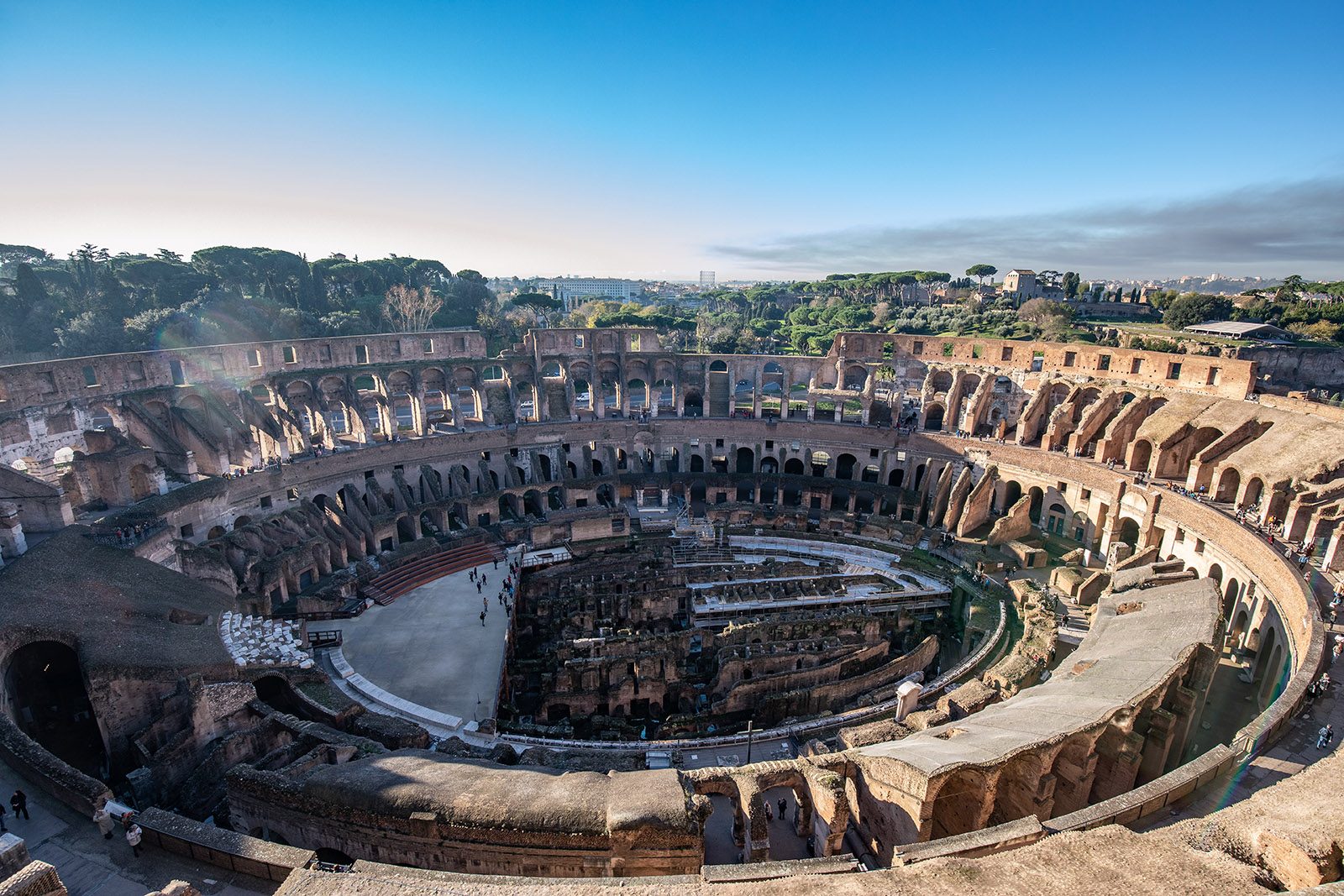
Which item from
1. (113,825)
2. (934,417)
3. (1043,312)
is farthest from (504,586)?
(1043,312)

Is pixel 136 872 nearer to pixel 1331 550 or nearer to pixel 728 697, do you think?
pixel 728 697

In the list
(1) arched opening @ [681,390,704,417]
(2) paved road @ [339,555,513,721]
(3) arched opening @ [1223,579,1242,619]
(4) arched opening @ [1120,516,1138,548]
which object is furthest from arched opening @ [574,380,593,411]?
(3) arched opening @ [1223,579,1242,619]

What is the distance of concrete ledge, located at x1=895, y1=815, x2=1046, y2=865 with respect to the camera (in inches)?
344

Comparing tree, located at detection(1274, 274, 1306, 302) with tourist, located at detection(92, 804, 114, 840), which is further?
tree, located at detection(1274, 274, 1306, 302)

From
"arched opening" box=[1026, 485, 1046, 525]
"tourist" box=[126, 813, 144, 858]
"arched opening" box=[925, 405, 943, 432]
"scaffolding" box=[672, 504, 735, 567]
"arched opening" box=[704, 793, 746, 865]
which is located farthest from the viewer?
"arched opening" box=[925, 405, 943, 432]

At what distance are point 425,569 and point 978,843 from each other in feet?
66.0

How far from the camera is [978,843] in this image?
8.90 m

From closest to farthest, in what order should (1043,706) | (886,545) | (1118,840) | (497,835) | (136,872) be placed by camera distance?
1. (1118,840)
2. (136,872)
3. (497,835)
4. (1043,706)
5. (886,545)

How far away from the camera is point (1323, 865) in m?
7.33

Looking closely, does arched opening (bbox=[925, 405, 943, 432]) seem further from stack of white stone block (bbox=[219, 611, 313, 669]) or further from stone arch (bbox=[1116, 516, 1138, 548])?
stack of white stone block (bbox=[219, 611, 313, 669])

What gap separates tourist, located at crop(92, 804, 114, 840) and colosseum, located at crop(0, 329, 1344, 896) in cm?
29

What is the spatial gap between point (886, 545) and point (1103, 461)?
10.2 m

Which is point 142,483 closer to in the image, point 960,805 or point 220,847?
point 220,847

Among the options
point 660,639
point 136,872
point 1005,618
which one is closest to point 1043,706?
point 1005,618
